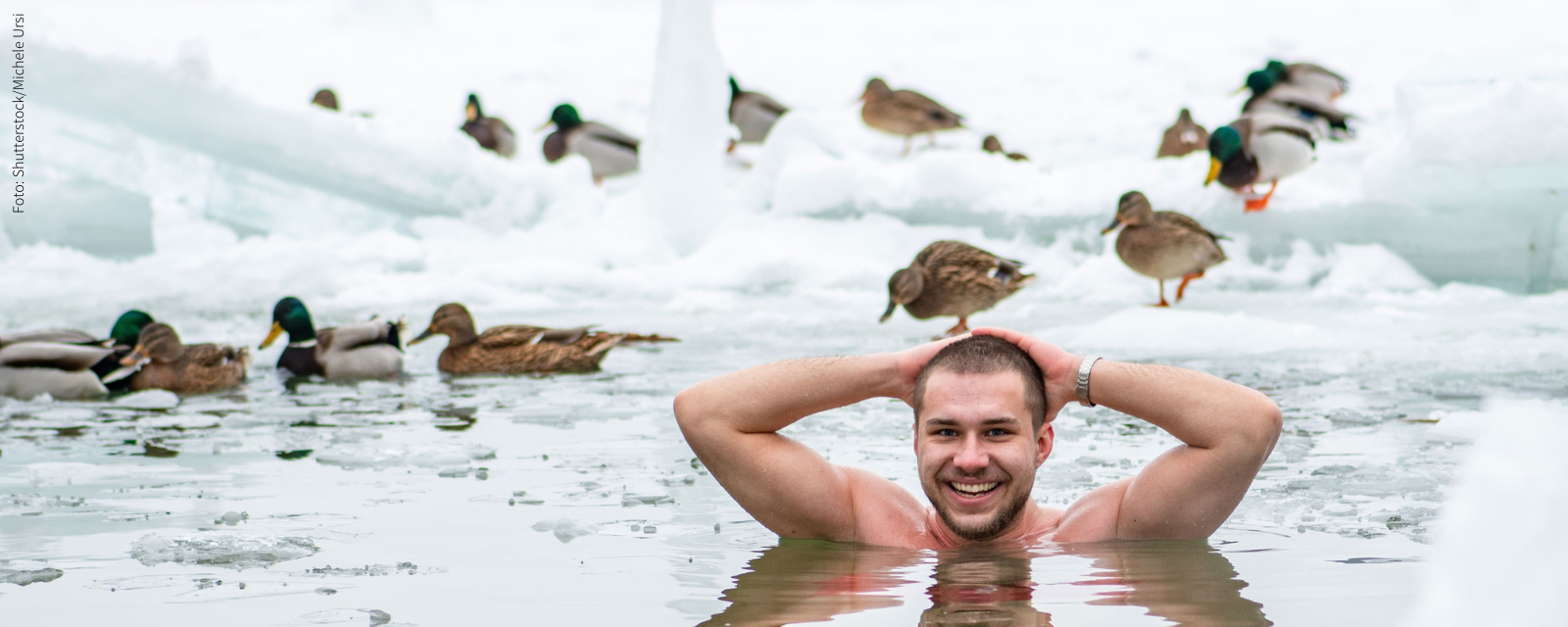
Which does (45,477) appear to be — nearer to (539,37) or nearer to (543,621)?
(543,621)

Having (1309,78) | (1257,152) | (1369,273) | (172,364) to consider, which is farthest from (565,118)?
(172,364)

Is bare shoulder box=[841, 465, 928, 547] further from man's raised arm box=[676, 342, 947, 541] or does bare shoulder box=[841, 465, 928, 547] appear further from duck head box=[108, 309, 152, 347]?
duck head box=[108, 309, 152, 347]

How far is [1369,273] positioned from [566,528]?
29.4ft

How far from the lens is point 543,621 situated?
110 inches

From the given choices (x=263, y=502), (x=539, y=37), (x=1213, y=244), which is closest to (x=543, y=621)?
(x=263, y=502)

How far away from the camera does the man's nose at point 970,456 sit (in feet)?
10.2

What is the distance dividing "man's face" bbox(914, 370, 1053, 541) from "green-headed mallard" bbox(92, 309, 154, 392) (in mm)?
5377

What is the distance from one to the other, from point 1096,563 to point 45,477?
3222 mm

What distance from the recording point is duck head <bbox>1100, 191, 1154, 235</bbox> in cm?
970

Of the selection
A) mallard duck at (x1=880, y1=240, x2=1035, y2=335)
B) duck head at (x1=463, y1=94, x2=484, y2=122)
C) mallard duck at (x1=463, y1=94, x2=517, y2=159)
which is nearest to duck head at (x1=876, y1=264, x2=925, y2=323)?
mallard duck at (x1=880, y1=240, x2=1035, y2=335)

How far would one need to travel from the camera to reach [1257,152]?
1111 cm

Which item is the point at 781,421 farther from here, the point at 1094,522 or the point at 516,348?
the point at 516,348

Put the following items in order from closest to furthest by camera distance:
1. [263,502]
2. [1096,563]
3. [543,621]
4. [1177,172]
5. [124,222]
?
[543,621]
[1096,563]
[263,502]
[1177,172]
[124,222]

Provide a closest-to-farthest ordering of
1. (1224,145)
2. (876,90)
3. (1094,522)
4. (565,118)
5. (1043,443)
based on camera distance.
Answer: (1043,443)
(1094,522)
(1224,145)
(876,90)
(565,118)
